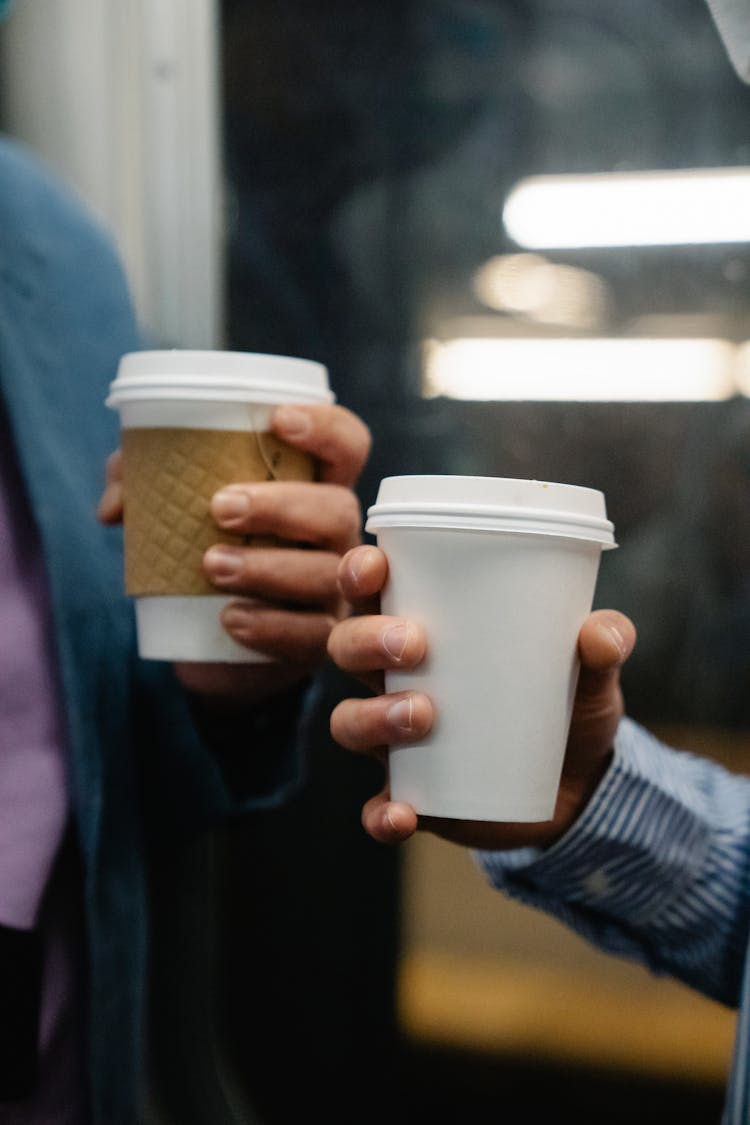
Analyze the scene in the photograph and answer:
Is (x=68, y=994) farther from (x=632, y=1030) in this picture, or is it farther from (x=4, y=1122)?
(x=632, y=1030)

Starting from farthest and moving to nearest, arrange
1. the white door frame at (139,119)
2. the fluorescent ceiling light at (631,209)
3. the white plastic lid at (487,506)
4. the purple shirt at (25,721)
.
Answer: the white door frame at (139,119) → the fluorescent ceiling light at (631,209) → the purple shirt at (25,721) → the white plastic lid at (487,506)

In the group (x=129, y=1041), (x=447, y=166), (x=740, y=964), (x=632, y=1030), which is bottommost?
(x=632, y=1030)

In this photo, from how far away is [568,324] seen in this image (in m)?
1.08

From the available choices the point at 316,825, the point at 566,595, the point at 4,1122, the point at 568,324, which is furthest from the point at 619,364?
the point at 4,1122

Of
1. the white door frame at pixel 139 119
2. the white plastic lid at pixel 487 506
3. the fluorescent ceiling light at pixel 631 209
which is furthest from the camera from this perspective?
the white door frame at pixel 139 119

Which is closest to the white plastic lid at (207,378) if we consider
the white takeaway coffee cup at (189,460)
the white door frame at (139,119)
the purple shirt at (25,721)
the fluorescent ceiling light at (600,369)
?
the white takeaway coffee cup at (189,460)

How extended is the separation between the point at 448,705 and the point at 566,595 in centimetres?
9

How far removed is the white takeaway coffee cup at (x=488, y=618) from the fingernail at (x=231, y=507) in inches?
5.0

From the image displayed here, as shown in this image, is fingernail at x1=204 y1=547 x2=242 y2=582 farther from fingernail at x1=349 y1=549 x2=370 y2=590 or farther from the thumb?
the thumb

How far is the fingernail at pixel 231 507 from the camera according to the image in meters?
0.61

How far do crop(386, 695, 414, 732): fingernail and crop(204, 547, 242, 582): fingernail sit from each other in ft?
0.59

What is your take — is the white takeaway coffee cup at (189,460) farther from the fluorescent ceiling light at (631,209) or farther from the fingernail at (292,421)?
the fluorescent ceiling light at (631,209)

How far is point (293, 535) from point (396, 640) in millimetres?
178

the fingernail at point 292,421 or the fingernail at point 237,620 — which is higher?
the fingernail at point 292,421
